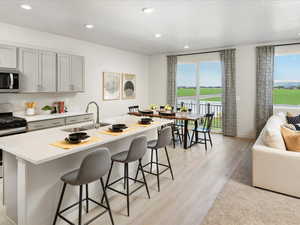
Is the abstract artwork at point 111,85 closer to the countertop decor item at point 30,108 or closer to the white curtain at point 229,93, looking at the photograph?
the countertop decor item at point 30,108

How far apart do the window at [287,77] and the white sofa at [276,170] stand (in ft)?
11.2

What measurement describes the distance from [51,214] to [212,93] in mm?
5940

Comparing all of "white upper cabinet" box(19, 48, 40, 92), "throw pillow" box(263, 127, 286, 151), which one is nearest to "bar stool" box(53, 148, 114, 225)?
"throw pillow" box(263, 127, 286, 151)

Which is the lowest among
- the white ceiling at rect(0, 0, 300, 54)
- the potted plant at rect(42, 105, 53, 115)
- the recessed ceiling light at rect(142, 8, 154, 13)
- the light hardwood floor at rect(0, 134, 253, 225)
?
the light hardwood floor at rect(0, 134, 253, 225)

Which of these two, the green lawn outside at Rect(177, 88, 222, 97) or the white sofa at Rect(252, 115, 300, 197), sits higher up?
the green lawn outside at Rect(177, 88, 222, 97)

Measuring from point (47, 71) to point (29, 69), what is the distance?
36 centimetres

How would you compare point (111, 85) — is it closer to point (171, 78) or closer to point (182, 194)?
point (171, 78)

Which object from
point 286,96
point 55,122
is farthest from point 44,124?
point 286,96

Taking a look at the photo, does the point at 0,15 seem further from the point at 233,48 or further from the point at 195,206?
the point at 233,48

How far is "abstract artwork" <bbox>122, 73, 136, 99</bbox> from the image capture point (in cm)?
674

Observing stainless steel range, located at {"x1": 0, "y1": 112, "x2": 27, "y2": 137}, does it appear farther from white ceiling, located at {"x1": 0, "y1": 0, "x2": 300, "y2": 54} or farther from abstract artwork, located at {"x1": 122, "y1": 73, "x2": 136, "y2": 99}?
abstract artwork, located at {"x1": 122, "y1": 73, "x2": 136, "y2": 99}

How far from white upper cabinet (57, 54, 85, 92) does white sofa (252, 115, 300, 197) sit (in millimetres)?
4093

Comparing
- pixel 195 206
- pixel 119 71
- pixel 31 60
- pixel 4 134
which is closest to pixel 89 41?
pixel 119 71

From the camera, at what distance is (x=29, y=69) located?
3898 mm
